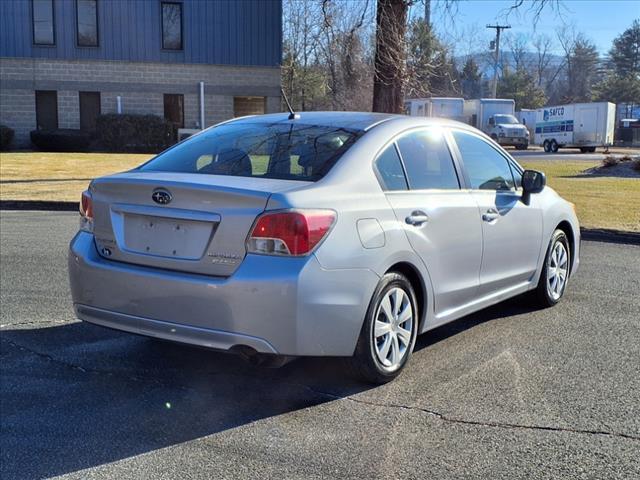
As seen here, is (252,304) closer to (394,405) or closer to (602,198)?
(394,405)

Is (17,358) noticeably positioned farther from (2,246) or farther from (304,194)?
(2,246)

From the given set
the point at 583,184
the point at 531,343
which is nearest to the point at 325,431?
the point at 531,343

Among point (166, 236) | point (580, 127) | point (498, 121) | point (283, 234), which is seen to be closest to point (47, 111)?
point (498, 121)

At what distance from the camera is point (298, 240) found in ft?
12.4

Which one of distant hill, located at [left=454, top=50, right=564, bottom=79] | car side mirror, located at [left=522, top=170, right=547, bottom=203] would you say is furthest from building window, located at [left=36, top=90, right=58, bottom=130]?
distant hill, located at [left=454, top=50, right=564, bottom=79]

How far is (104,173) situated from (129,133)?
1232cm

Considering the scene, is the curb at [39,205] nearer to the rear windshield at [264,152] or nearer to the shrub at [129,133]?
the rear windshield at [264,152]

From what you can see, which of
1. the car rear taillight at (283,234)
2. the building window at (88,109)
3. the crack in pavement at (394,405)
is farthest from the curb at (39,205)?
the building window at (88,109)

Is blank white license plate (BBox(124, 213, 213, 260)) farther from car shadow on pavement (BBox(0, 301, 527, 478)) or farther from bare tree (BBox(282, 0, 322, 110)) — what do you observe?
bare tree (BBox(282, 0, 322, 110))

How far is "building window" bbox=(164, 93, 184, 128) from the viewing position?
34.0 metres

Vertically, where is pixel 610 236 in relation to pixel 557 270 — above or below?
below

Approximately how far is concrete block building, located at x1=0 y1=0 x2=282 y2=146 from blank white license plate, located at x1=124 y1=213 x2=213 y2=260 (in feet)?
97.5

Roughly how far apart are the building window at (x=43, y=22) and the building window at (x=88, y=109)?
276 cm

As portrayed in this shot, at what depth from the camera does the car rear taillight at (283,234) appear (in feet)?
12.3
